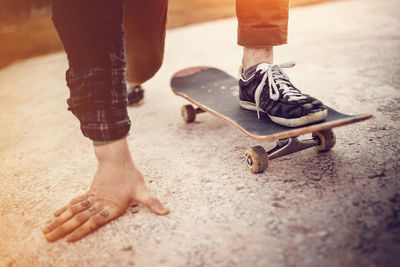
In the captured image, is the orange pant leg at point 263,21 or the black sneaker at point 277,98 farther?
the orange pant leg at point 263,21

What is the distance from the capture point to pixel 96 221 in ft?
3.58

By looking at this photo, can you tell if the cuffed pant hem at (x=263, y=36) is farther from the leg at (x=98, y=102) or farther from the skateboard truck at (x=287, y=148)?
the leg at (x=98, y=102)

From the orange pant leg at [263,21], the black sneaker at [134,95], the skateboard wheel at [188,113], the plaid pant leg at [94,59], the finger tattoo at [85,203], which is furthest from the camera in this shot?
the black sneaker at [134,95]

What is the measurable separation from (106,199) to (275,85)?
79cm

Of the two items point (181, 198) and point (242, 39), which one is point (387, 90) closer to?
point (242, 39)

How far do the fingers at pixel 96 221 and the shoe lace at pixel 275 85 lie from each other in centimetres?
70

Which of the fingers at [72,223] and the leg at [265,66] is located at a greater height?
the leg at [265,66]

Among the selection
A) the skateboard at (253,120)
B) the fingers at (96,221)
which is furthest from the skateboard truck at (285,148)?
the fingers at (96,221)

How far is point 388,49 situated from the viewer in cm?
278

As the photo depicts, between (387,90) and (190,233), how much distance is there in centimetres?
163

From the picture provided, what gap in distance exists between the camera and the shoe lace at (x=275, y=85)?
4.26 ft

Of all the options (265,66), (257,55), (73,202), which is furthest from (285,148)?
(73,202)

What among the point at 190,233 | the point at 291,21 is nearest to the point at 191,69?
the point at 190,233

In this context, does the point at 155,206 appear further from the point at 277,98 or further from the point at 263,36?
the point at 263,36
